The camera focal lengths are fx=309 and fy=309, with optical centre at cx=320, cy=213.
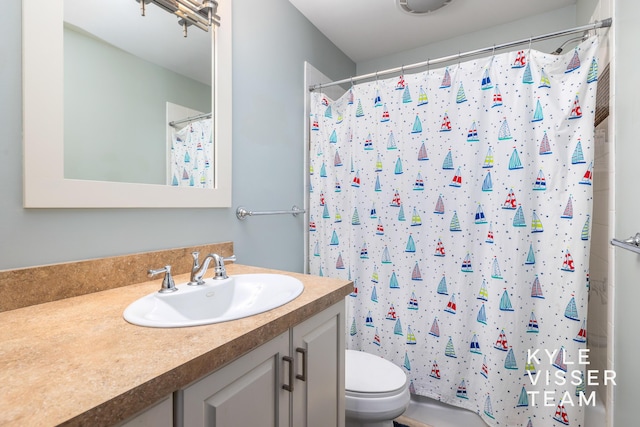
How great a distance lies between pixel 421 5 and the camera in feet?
5.99

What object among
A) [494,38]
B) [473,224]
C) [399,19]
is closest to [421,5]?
[399,19]

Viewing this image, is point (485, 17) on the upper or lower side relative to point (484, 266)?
upper

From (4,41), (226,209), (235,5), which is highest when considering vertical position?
(235,5)

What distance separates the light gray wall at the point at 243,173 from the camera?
2.73 ft

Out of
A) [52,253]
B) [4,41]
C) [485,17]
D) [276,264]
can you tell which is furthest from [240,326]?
[485,17]

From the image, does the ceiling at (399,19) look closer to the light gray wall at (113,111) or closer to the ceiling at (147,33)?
the ceiling at (147,33)

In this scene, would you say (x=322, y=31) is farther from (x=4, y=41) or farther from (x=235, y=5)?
(x=4, y=41)

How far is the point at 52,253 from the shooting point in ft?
2.96

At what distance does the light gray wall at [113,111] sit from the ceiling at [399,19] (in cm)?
119

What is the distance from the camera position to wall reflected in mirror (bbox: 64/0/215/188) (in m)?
0.96

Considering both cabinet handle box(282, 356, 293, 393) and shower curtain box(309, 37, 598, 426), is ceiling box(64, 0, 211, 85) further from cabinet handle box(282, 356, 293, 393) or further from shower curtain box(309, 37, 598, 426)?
cabinet handle box(282, 356, 293, 393)

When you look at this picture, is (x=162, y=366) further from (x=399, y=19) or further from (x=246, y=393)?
(x=399, y=19)

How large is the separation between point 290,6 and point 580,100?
Result: 1624 mm

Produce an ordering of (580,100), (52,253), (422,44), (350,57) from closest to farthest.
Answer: (52,253) → (580,100) → (422,44) → (350,57)
